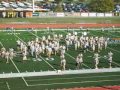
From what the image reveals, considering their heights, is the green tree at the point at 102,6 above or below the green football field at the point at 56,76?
above

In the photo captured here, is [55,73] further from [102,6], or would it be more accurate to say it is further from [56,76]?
[102,6]

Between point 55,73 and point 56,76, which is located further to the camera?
point 55,73

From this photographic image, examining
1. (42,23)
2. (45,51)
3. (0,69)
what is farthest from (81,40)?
(42,23)

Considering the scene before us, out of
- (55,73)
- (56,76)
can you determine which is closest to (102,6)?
(55,73)

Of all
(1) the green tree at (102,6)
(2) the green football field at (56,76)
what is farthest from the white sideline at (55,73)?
(1) the green tree at (102,6)

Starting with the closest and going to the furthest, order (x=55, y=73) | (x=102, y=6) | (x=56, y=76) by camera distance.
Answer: (x=56, y=76)
(x=55, y=73)
(x=102, y=6)

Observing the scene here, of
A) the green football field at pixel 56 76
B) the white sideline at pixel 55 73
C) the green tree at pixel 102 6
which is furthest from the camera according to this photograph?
the green tree at pixel 102 6

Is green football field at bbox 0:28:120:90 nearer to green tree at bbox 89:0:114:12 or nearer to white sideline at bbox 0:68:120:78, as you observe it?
white sideline at bbox 0:68:120:78

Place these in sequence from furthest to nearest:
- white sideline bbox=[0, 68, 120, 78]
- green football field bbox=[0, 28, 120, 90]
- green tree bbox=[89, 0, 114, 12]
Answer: green tree bbox=[89, 0, 114, 12] < white sideline bbox=[0, 68, 120, 78] < green football field bbox=[0, 28, 120, 90]

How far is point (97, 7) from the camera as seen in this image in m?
71.8

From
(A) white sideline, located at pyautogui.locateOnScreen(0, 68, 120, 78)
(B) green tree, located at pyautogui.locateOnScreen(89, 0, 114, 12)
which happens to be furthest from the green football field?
(B) green tree, located at pyautogui.locateOnScreen(89, 0, 114, 12)

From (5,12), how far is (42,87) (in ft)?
138

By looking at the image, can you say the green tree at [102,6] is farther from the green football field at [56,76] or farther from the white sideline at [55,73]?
the white sideline at [55,73]

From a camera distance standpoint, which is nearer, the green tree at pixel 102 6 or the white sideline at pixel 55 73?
the white sideline at pixel 55 73
